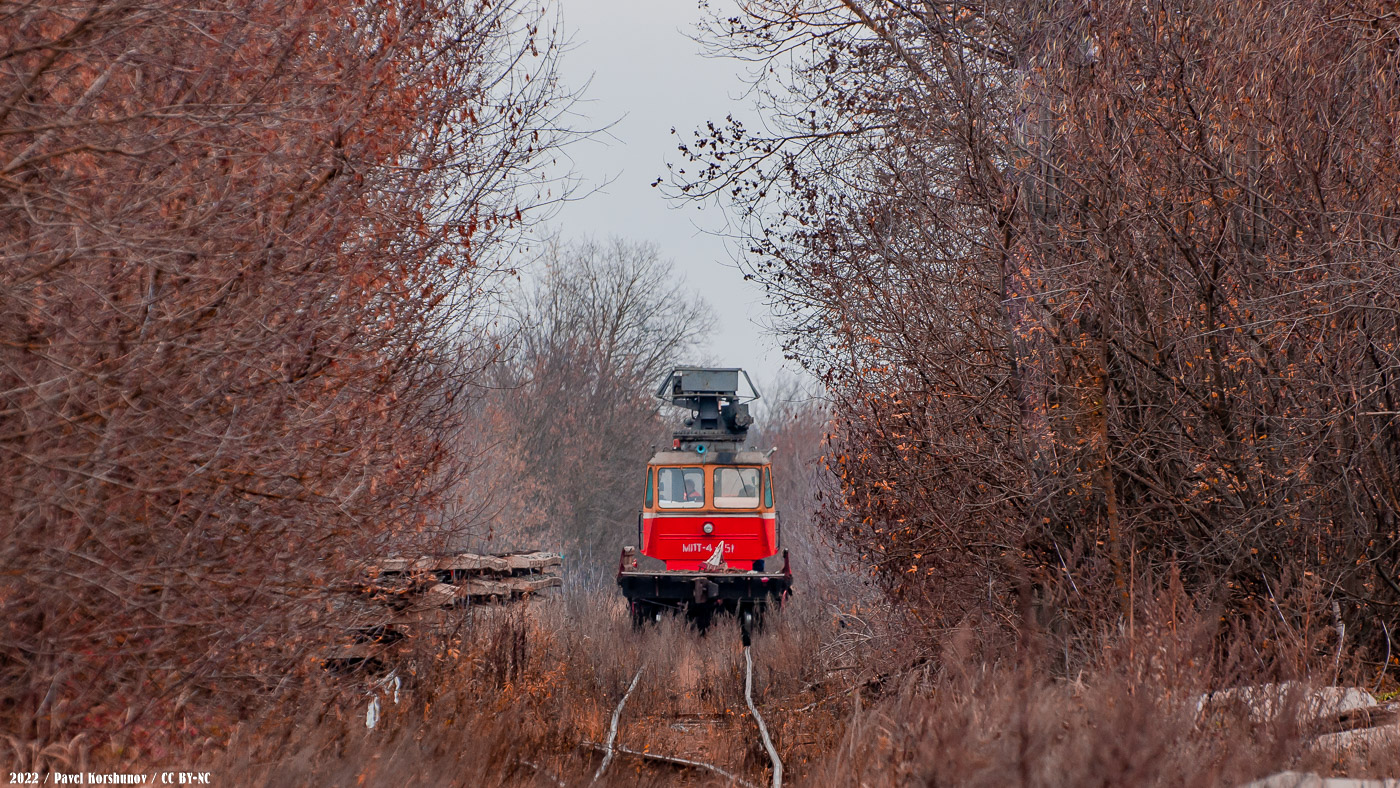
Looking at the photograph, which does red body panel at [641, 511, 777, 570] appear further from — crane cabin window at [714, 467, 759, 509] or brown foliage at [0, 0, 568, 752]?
brown foliage at [0, 0, 568, 752]

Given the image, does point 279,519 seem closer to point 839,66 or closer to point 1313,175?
point 1313,175

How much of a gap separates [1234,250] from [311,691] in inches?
276

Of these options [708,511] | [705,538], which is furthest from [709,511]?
[705,538]

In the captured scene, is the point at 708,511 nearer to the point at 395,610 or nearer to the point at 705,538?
the point at 705,538

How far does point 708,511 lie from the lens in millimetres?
16781

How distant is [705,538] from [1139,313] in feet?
30.8

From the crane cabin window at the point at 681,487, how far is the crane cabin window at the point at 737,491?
266 millimetres

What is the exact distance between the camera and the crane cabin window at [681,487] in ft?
55.3

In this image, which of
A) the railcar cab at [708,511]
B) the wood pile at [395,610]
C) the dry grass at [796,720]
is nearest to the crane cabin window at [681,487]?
the railcar cab at [708,511]

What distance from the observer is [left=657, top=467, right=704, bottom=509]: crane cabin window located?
16.9m

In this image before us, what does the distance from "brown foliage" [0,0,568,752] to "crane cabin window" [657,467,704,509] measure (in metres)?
10.2

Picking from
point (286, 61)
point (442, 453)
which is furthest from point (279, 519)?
point (442, 453)

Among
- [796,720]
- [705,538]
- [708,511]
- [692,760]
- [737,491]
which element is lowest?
[692,760]

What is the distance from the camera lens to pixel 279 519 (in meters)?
5.67
